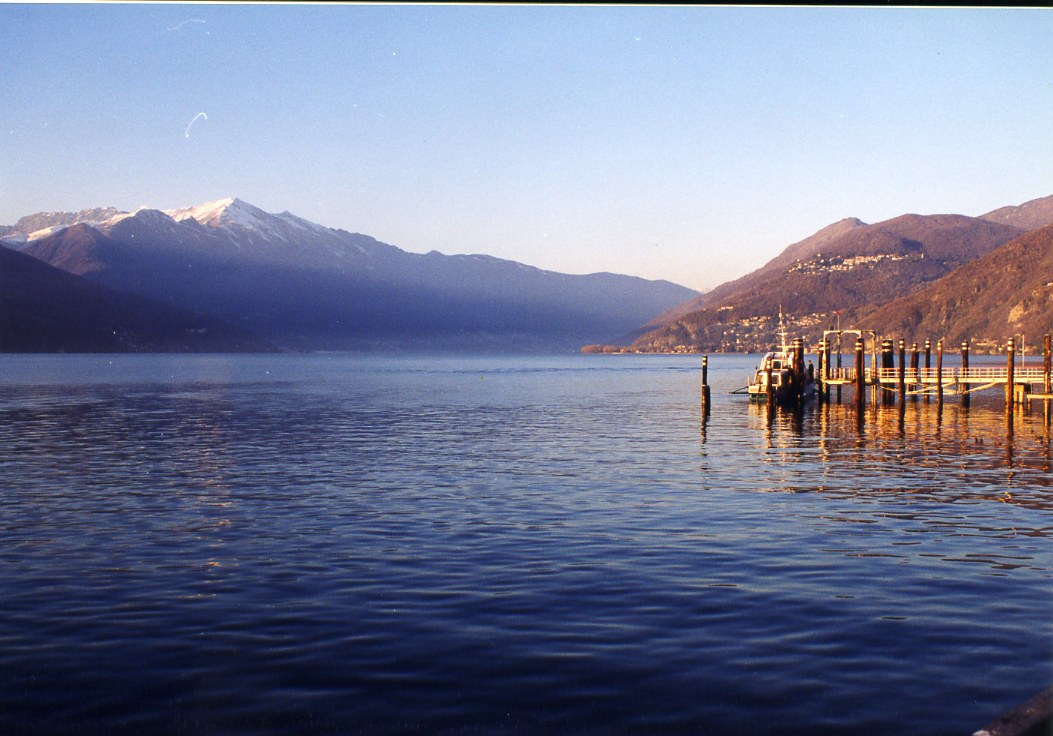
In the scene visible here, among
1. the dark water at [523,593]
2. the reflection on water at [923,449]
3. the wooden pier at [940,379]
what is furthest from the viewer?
the wooden pier at [940,379]

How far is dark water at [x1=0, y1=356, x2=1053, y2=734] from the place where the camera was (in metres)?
12.4

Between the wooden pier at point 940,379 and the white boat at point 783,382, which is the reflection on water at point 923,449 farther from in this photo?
A: the white boat at point 783,382

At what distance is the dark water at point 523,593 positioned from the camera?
40.8 ft

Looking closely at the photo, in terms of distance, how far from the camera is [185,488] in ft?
105

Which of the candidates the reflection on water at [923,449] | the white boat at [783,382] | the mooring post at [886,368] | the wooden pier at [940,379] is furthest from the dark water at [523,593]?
the mooring post at [886,368]

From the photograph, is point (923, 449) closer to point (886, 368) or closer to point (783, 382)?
point (783, 382)

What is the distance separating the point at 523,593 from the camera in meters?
17.7

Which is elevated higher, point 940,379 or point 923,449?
point 940,379

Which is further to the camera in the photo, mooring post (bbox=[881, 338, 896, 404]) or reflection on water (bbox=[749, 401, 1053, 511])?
mooring post (bbox=[881, 338, 896, 404])

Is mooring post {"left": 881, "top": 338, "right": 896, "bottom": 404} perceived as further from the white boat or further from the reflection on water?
the reflection on water

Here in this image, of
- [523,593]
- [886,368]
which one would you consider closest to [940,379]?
[886,368]

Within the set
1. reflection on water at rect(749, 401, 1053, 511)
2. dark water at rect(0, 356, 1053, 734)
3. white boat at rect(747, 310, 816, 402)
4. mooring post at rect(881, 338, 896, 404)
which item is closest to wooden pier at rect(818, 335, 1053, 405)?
mooring post at rect(881, 338, 896, 404)

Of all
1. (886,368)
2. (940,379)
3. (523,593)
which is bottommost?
(523,593)

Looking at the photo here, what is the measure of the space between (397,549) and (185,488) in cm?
1286
